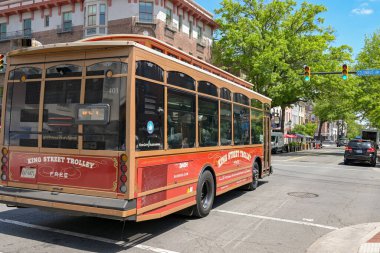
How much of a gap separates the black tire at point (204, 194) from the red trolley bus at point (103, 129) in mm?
62

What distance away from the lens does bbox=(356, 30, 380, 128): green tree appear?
38.5 m

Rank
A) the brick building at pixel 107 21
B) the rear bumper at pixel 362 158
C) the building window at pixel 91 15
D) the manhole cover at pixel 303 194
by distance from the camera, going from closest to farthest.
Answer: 1. the manhole cover at pixel 303 194
2. the rear bumper at pixel 362 158
3. the brick building at pixel 107 21
4. the building window at pixel 91 15

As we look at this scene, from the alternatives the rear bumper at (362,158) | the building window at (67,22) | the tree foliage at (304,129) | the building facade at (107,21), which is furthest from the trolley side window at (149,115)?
the tree foliage at (304,129)

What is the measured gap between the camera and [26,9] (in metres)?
35.8

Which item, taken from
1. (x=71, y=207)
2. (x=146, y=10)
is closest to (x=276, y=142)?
(x=146, y=10)

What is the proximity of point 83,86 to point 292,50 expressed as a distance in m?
32.8

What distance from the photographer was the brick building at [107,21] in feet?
102

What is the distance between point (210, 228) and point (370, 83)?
129 feet

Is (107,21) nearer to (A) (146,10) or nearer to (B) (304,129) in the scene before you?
(A) (146,10)

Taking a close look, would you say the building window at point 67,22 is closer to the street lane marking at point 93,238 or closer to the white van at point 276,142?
the white van at point 276,142

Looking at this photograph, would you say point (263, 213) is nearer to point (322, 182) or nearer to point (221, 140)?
point (221, 140)

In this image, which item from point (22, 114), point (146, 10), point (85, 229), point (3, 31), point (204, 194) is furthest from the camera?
point (3, 31)

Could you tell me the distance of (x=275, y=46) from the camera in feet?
115

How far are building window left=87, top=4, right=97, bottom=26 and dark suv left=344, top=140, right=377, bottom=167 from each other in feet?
72.1
